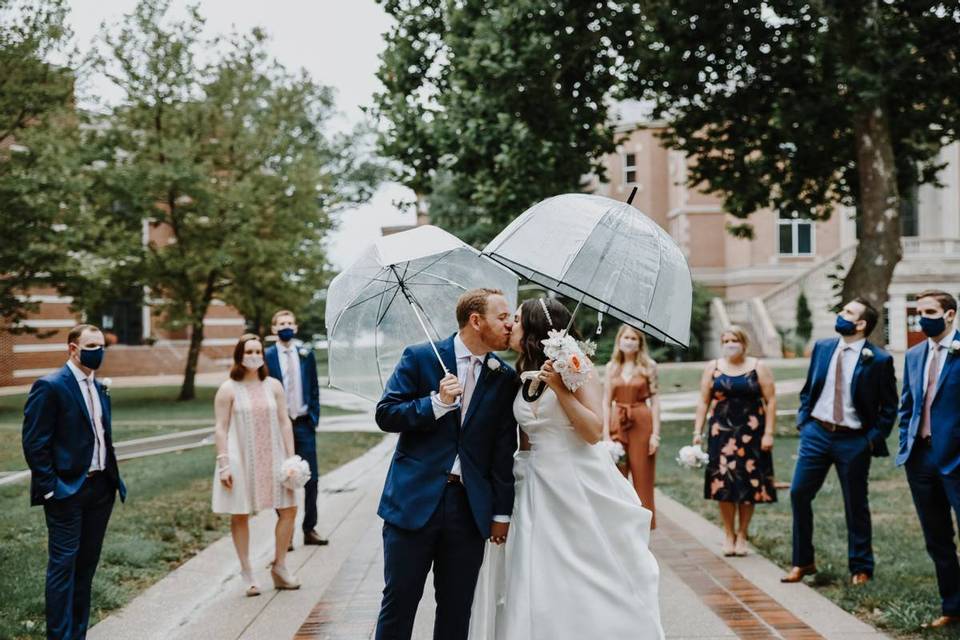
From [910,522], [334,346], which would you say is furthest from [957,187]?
[334,346]

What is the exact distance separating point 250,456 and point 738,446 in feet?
14.3

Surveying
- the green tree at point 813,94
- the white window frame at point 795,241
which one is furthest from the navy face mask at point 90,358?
the white window frame at point 795,241

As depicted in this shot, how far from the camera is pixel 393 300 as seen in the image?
5246 millimetres

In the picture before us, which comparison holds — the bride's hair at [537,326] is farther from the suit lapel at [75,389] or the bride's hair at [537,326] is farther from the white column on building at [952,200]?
the white column on building at [952,200]

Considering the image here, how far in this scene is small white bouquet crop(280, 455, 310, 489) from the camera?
6918 mm

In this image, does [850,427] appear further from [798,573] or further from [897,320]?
[897,320]

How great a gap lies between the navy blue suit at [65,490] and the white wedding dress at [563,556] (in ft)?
8.38

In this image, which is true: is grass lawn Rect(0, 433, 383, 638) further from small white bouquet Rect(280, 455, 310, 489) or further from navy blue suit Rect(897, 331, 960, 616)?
navy blue suit Rect(897, 331, 960, 616)

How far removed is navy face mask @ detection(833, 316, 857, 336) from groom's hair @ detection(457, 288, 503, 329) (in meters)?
Answer: 3.96

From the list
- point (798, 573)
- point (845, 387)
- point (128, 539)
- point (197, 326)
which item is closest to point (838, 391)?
point (845, 387)

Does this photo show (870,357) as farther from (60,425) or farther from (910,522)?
(60,425)

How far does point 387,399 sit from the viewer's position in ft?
13.5

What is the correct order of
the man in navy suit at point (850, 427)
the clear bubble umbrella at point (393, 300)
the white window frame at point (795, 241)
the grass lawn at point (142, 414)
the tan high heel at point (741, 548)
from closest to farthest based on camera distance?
the clear bubble umbrella at point (393, 300) → the man in navy suit at point (850, 427) → the tan high heel at point (741, 548) → the grass lawn at point (142, 414) → the white window frame at point (795, 241)

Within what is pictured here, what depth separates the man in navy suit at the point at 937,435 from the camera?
19.2 feet
